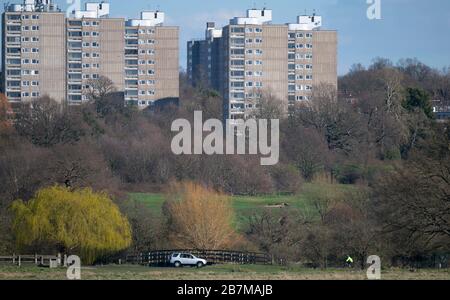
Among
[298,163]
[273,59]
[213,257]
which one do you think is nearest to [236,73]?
[273,59]

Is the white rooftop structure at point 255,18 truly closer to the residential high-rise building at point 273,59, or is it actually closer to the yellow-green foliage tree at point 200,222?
the residential high-rise building at point 273,59

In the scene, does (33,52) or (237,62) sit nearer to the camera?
(33,52)

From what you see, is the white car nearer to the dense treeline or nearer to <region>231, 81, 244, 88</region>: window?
the dense treeline

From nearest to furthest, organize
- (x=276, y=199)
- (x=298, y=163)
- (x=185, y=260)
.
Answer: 1. (x=185, y=260)
2. (x=276, y=199)
3. (x=298, y=163)

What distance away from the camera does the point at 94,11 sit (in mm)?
83875

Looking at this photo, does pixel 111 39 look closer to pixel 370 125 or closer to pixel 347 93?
pixel 347 93

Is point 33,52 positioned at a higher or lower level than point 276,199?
higher

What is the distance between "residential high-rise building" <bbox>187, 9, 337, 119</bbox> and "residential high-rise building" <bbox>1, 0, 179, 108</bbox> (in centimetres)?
448

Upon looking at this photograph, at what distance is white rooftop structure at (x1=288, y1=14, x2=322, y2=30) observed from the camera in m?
85.1

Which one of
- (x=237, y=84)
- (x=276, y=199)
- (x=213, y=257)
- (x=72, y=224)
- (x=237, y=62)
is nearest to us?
(x=213, y=257)

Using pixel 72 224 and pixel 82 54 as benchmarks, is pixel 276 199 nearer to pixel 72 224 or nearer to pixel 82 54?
pixel 72 224

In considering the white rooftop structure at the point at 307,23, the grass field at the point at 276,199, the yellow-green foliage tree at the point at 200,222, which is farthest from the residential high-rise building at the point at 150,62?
the yellow-green foliage tree at the point at 200,222

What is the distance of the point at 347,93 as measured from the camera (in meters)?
85.5

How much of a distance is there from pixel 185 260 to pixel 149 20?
57735mm
